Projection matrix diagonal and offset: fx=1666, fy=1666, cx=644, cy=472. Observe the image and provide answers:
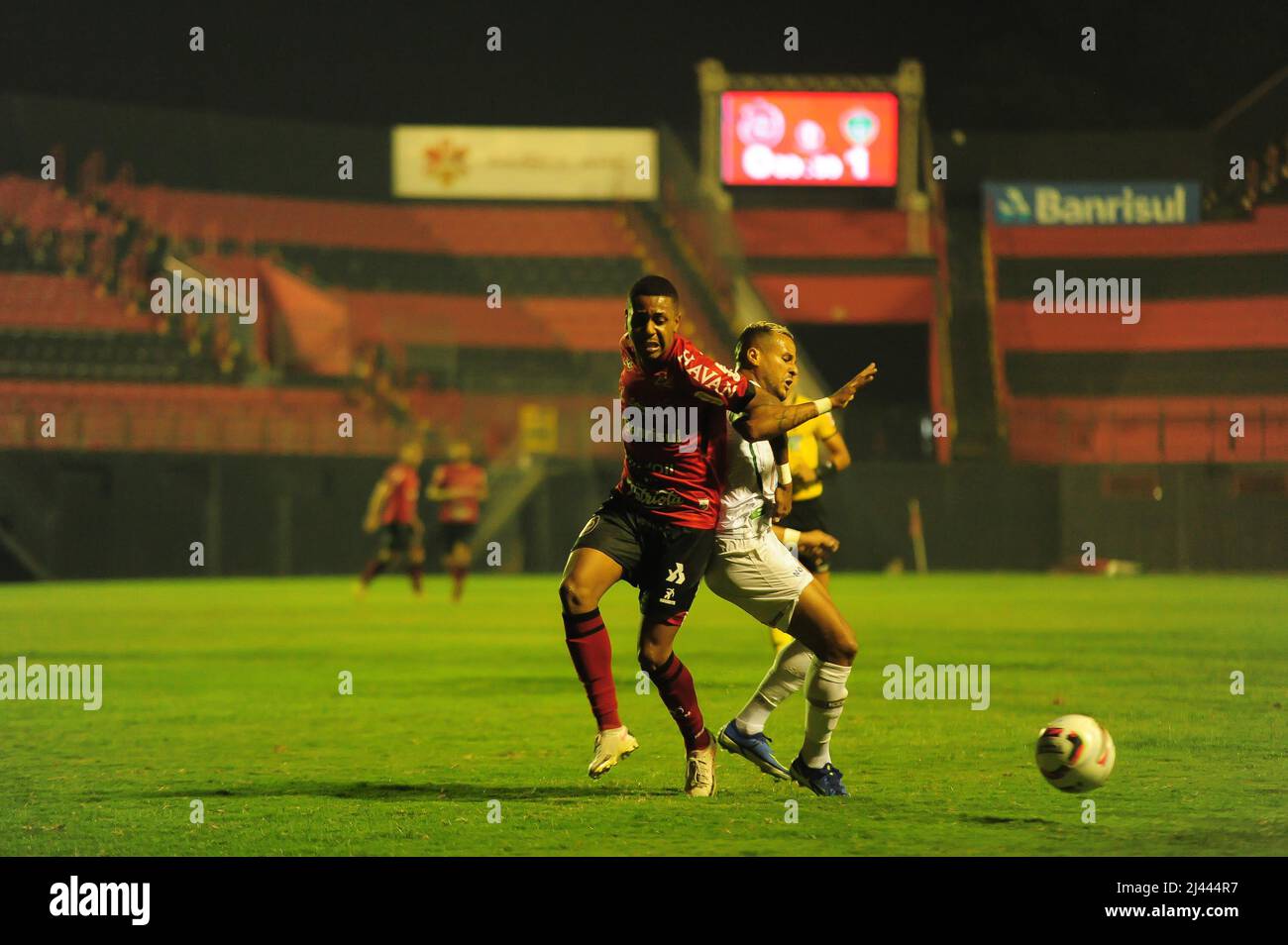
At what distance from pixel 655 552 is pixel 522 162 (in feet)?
131

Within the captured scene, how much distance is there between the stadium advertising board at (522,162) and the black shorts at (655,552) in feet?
125

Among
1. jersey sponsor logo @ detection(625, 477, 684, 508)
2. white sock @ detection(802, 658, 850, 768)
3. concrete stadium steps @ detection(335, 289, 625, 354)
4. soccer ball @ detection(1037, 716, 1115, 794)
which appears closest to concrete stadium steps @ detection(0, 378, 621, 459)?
concrete stadium steps @ detection(335, 289, 625, 354)

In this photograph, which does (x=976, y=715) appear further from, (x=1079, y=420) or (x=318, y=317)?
(x=318, y=317)

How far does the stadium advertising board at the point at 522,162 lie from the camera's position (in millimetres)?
45094

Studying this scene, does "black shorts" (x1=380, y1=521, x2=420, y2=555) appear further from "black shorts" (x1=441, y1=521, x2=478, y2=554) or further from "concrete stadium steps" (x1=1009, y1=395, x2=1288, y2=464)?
"concrete stadium steps" (x1=1009, y1=395, x2=1288, y2=464)

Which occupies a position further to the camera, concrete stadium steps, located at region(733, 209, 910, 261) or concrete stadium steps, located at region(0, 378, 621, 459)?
concrete stadium steps, located at region(733, 209, 910, 261)

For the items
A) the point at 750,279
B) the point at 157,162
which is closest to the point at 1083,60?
the point at 750,279

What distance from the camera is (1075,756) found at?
6793 mm

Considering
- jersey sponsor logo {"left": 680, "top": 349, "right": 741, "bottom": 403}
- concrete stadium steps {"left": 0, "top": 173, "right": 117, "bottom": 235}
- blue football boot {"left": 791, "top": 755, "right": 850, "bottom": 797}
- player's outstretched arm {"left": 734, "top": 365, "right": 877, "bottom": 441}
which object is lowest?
blue football boot {"left": 791, "top": 755, "right": 850, "bottom": 797}

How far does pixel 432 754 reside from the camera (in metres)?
8.66

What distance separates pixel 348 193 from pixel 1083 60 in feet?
67.9

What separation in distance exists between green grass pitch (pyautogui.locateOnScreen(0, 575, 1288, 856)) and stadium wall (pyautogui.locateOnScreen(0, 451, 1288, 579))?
32.3 ft

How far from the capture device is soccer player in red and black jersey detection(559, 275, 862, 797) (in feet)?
22.8

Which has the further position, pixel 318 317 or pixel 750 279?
pixel 750 279
